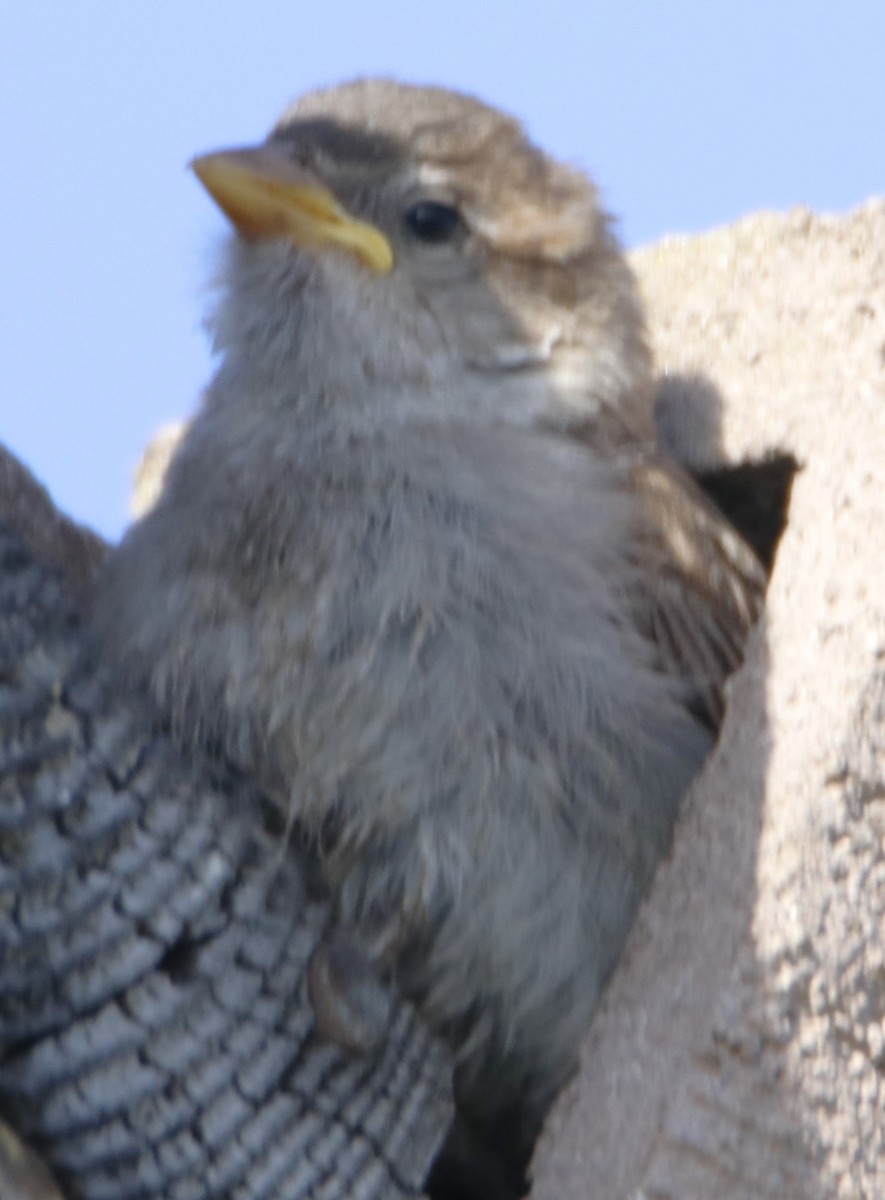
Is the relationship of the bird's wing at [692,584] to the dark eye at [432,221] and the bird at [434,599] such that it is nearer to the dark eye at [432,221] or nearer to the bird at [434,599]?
the bird at [434,599]


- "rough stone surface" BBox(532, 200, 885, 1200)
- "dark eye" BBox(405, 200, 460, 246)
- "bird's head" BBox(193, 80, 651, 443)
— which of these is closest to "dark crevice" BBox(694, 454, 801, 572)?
"bird's head" BBox(193, 80, 651, 443)

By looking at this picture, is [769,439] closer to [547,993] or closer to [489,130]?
[489,130]

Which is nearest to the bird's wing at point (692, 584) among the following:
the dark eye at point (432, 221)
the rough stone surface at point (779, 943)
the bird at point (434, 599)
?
the bird at point (434, 599)

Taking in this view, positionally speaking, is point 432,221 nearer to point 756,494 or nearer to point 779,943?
point 756,494

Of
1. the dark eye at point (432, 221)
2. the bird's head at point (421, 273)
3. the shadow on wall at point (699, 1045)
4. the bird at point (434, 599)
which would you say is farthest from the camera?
the dark eye at point (432, 221)

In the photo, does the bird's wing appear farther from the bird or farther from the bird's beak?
the bird's beak

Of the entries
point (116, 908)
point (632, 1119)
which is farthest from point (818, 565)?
point (116, 908)

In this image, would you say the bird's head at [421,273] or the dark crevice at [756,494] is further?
the dark crevice at [756,494]
